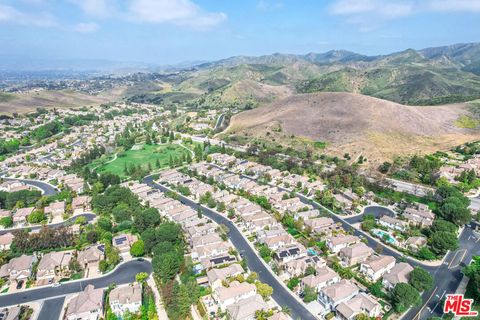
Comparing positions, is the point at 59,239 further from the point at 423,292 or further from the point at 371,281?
the point at 423,292

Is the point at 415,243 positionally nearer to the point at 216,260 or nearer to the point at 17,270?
the point at 216,260

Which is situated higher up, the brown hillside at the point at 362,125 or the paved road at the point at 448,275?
the brown hillside at the point at 362,125

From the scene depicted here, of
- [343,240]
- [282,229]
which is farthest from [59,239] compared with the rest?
[343,240]

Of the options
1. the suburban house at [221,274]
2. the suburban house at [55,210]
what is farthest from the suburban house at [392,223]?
the suburban house at [55,210]

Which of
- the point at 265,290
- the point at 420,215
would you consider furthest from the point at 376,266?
the point at 420,215

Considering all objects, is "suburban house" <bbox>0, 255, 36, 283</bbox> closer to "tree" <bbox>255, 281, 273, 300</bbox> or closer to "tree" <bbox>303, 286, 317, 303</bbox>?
"tree" <bbox>255, 281, 273, 300</bbox>

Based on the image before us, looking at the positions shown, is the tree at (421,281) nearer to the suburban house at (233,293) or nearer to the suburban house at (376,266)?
the suburban house at (376,266)

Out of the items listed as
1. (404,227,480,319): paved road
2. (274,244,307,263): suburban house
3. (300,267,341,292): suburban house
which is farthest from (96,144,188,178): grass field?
(404,227,480,319): paved road

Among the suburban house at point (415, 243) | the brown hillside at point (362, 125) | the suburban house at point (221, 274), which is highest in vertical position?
the brown hillside at point (362, 125)
